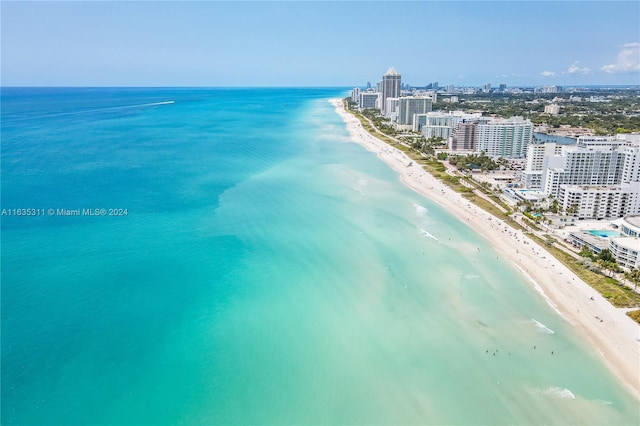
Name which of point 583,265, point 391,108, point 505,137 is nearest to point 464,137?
point 505,137

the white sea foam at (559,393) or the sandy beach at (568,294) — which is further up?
the sandy beach at (568,294)

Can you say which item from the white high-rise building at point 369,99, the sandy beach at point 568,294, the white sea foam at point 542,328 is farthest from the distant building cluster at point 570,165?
the white high-rise building at point 369,99

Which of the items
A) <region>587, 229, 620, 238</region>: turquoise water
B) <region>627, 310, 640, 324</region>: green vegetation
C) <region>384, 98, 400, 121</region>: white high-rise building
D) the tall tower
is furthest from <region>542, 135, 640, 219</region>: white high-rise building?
the tall tower

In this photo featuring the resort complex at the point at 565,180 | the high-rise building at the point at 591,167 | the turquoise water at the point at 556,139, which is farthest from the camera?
the turquoise water at the point at 556,139

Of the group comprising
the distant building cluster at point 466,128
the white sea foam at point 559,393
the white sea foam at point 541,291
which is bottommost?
the white sea foam at point 559,393

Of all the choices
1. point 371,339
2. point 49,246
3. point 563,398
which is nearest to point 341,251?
point 371,339

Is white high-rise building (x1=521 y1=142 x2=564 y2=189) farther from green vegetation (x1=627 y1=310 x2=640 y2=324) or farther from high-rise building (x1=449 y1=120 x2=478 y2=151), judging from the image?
green vegetation (x1=627 y1=310 x2=640 y2=324)

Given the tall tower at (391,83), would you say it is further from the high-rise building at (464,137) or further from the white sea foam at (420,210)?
the white sea foam at (420,210)

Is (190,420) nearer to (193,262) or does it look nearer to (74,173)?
(193,262)
